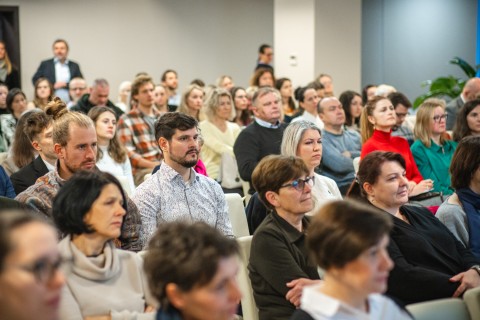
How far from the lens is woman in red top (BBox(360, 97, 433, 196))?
5.46m

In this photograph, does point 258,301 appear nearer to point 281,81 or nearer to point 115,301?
point 115,301

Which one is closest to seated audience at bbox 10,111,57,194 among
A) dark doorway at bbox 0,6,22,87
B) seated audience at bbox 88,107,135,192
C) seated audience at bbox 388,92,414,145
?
seated audience at bbox 88,107,135,192

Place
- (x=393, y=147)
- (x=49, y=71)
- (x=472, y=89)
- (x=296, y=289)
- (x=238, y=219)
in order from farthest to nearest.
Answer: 1. (x=49, y=71)
2. (x=472, y=89)
3. (x=393, y=147)
4. (x=238, y=219)
5. (x=296, y=289)

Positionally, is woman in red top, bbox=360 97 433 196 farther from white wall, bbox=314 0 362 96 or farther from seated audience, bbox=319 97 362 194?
white wall, bbox=314 0 362 96

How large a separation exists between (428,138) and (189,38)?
7.36 meters

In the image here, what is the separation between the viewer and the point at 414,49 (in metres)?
12.3

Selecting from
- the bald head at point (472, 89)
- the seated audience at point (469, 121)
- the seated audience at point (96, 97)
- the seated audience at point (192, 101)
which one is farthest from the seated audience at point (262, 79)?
the seated audience at point (469, 121)

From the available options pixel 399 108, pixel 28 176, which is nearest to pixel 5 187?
pixel 28 176

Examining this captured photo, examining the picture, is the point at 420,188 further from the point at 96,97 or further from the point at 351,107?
the point at 96,97

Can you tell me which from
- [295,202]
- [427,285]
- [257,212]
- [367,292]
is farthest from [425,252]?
[367,292]

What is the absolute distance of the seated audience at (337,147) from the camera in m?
5.82

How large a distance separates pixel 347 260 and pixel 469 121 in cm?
408

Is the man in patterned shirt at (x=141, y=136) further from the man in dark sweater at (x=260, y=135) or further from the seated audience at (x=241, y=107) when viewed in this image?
the seated audience at (x=241, y=107)

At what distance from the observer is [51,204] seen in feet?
10.6
